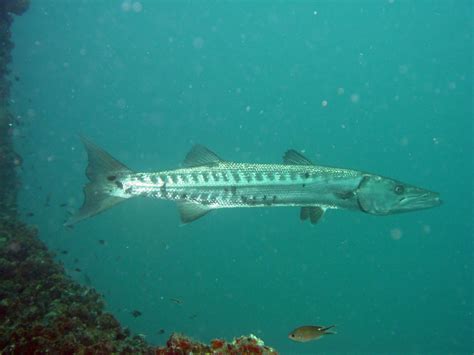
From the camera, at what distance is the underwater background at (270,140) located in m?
56.9

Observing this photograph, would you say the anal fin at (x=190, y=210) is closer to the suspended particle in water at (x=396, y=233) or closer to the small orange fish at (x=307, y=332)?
the small orange fish at (x=307, y=332)

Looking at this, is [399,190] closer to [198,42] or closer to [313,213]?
[313,213]

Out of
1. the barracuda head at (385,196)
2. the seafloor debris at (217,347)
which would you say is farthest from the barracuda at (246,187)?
the seafloor debris at (217,347)

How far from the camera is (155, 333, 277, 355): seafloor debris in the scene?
150 inches

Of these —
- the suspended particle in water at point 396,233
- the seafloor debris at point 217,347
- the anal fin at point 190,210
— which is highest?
the suspended particle in water at point 396,233

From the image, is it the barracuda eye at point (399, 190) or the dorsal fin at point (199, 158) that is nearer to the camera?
the dorsal fin at point (199, 158)

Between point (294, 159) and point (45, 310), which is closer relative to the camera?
point (45, 310)

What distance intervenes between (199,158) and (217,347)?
11.4ft

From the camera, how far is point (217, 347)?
3938mm

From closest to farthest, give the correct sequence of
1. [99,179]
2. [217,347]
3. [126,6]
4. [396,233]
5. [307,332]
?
[217,347] → [307,332] → [99,179] → [396,233] → [126,6]

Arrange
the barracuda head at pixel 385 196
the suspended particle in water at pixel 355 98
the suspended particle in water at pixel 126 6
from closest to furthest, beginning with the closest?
the barracuda head at pixel 385 196, the suspended particle in water at pixel 126 6, the suspended particle in water at pixel 355 98

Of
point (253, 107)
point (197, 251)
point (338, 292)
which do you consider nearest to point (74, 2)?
point (253, 107)

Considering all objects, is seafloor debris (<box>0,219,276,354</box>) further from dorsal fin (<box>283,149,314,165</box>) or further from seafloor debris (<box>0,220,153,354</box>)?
dorsal fin (<box>283,149,314,165</box>)

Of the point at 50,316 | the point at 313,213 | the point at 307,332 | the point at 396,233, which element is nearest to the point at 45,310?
the point at 50,316
